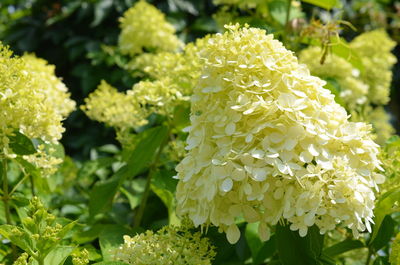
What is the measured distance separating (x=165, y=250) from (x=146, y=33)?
142 cm

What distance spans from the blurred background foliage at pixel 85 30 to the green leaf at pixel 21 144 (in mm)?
1871

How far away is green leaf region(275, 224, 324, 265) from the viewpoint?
1085mm

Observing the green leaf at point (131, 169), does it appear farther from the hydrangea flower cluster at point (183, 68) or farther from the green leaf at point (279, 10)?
the green leaf at point (279, 10)

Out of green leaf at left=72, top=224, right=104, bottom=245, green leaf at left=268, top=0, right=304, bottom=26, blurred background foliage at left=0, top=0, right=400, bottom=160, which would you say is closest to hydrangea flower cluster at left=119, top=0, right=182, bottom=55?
green leaf at left=268, top=0, right=304, bottom=26

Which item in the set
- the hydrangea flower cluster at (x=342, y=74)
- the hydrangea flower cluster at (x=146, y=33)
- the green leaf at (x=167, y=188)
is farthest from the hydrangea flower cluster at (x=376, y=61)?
the green leaf at (x=167, y=188)

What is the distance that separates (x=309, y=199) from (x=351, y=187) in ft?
0.23

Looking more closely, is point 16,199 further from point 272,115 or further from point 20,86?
point 272,115

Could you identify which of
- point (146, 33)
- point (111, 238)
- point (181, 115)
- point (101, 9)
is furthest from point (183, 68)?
point (101, 9)

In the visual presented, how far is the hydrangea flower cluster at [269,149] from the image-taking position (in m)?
0.97

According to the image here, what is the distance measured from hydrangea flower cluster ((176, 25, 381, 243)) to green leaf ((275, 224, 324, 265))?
0.06 meters

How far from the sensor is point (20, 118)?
3.94ft

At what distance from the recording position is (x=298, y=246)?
1.09 m

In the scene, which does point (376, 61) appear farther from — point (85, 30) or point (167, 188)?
point (85, 30)

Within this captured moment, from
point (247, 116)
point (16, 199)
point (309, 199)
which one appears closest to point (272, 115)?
point (247, 116)
